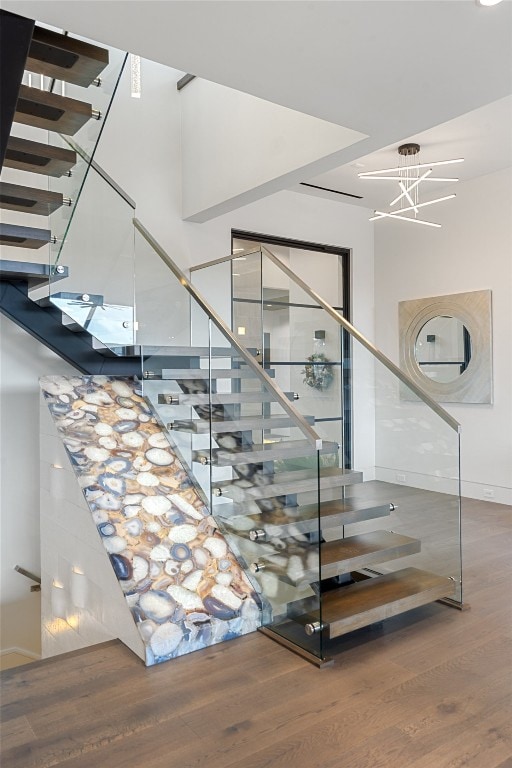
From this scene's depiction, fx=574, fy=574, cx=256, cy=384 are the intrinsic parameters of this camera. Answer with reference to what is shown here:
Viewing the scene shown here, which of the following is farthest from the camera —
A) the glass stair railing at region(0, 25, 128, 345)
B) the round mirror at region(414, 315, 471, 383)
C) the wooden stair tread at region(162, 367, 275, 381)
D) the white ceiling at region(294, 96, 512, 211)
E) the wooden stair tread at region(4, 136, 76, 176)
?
the round mirror at region(414, 315, 471, 383)

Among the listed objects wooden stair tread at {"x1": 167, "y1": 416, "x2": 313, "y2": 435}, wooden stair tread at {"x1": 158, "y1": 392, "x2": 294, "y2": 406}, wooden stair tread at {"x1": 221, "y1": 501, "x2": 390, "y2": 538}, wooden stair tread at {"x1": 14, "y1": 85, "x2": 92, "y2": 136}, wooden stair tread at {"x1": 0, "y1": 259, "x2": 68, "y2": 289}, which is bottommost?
wooden stair tread at {"x1": 221, "y1": 501, "x2": 390, "y2": 538}

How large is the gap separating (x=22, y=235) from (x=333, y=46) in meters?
2.40

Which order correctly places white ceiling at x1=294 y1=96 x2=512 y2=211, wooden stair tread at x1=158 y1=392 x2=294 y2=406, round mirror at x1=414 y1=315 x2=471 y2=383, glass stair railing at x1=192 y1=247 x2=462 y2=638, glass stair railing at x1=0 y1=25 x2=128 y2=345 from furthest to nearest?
round mirror at x1=414 y1=315 x2=471 y2=383 → white ceiling at x1=294 y1=96 x2=512 y2=211 → wooden stair tread at x1=158 y1=392 x2=294 y2=406 → glass stair railing at x1=192 y1=247 x2=462 y2=638 → glass stair railing at x1=0 y1=25 x2=128 y2=345

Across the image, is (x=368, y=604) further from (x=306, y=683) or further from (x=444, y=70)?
(x=444, y=70)

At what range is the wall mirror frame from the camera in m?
6.35

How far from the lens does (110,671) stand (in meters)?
2.80

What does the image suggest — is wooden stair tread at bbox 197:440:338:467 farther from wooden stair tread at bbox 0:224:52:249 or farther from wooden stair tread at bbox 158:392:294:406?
wooden stair tread at bbox 0:224:52:249

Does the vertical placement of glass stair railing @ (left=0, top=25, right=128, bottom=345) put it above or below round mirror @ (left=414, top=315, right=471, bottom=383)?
above

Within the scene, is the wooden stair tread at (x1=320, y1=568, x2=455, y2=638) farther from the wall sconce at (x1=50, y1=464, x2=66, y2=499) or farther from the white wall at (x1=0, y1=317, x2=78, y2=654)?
the white wall at (x1=0, y1=317, x2=78, y2=654)

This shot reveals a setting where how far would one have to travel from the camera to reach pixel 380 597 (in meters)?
3.34

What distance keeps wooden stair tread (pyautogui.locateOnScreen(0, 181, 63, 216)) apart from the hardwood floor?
2846mm

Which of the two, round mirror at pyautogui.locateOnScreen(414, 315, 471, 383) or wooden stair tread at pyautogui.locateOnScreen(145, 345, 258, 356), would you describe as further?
round mirror at pyautogui.locateOnScreen(414, 315, 471, 383)

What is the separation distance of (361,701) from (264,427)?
1.72 meters

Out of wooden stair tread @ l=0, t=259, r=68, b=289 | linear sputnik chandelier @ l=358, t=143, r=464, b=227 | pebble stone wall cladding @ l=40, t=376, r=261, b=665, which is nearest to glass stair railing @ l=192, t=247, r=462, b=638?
pebble stone wall cladding @ l=40, t=376, r=261, b=665
